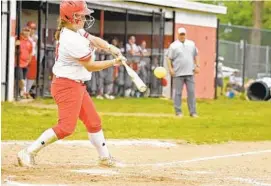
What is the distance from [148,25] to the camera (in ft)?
101

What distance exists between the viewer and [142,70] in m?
29.7

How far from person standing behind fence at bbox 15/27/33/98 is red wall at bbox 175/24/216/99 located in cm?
924

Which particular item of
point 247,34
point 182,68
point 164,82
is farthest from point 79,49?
point 247,34

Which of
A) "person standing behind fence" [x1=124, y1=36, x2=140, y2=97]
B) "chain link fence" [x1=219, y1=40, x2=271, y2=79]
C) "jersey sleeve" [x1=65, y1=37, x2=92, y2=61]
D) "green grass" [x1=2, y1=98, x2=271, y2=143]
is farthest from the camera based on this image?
"chain link fence" [x1=219, y1=40, x2=271, y2=79]

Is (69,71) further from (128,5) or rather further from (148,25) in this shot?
(148,25)

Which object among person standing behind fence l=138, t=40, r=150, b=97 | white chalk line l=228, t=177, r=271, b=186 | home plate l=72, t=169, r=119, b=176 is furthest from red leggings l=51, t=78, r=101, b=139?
person standing behind fence l=138, t=40, r=150, b=97

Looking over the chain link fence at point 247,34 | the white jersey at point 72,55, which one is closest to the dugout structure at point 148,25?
the chain link fence at point 247,34

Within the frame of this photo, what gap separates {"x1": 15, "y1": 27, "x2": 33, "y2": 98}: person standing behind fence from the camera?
77.0ft

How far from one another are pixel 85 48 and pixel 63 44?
0.89ft

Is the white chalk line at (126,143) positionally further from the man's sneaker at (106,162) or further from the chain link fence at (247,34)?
the chain link fence at (247,34)

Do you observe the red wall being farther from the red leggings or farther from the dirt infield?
the red leggings

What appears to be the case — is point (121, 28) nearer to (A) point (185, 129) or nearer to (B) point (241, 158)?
(A) point (185, 129)

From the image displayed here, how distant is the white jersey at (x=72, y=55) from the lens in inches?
366

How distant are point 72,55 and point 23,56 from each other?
14.5 meters
